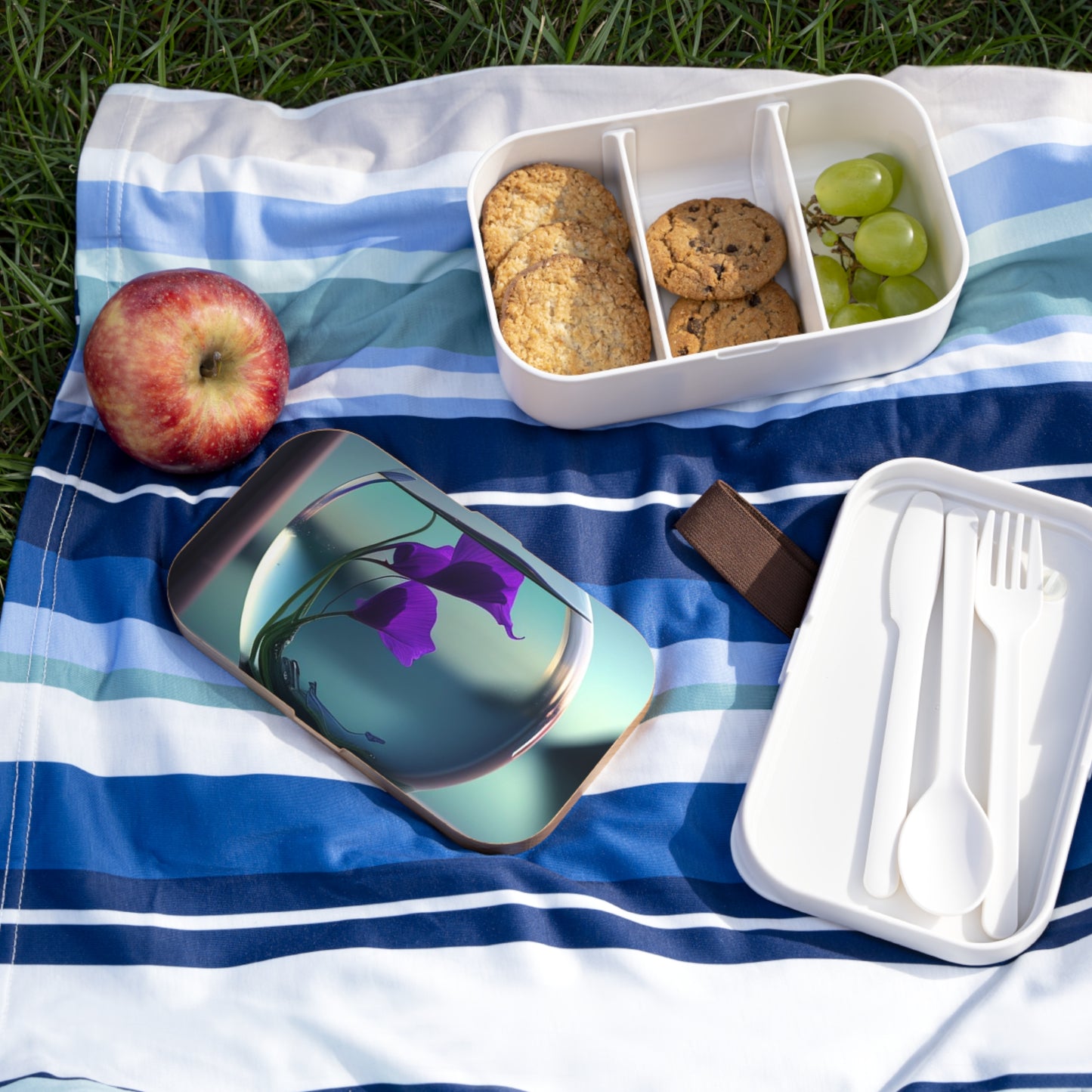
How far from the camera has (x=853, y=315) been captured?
951 millimetres

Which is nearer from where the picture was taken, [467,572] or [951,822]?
[951,822]

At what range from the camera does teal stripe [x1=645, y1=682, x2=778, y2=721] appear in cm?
90

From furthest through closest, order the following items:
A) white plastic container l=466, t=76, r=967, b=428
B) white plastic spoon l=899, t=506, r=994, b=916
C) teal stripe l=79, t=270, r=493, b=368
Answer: teal stripe l=79, t=270, r=493, b=368, white plastic container l=466, t=76, r=967, b=428, white plastic spoon l=899, t=506, r=994, b=916

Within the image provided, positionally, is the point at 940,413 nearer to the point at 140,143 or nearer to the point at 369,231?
the point at 369,231

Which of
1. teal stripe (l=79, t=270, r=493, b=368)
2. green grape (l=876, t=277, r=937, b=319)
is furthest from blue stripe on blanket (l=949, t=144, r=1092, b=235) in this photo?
teal stripe (l=79, t=270, r=493, b=368)

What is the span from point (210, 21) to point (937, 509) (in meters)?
0.88

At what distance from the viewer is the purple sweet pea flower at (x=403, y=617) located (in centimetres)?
89

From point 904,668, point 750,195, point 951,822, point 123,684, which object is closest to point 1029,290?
point 750,195

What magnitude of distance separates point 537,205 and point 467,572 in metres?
0.34

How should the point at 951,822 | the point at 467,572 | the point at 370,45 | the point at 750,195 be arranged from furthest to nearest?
the point at 370,45, the point at 750,195, the point at 467,572, the point at 951,822

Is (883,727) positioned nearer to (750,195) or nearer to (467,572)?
(467,572)

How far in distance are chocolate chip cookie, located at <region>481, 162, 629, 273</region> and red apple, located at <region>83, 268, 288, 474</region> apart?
0.71ft

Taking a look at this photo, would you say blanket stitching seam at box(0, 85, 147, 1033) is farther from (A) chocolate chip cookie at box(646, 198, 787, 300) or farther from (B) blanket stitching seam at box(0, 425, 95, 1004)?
(A) chocolate chip cookie at box(646, 198, 787, 300)

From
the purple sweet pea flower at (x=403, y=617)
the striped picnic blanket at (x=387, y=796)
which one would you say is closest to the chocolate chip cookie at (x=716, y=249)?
the striped picnic blanket at (x=387, y=796)
